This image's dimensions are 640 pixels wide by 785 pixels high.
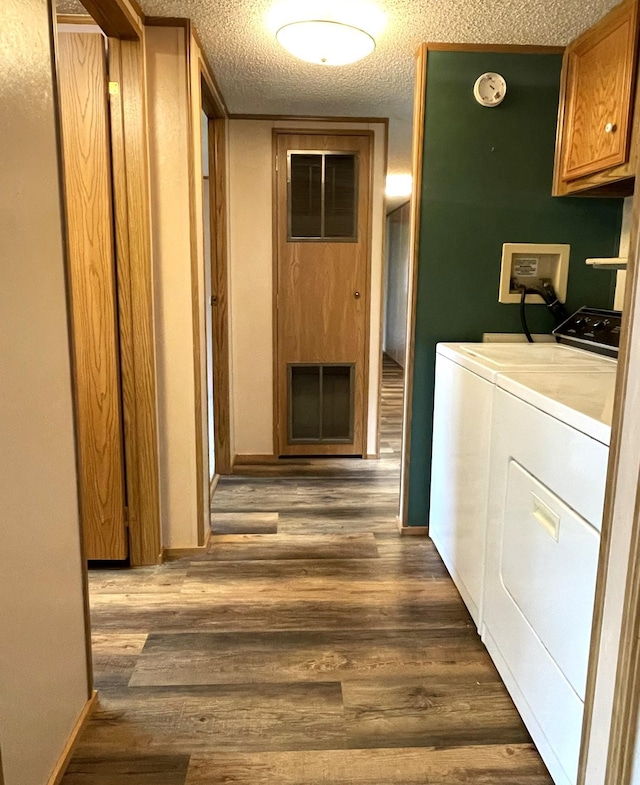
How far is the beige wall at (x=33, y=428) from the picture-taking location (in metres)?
1.12

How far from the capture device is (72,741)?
4.82 feet

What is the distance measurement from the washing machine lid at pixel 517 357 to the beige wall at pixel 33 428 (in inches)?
49.7

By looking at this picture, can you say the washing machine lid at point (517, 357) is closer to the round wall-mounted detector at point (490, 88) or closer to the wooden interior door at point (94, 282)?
the round wall-mounted detector at point (490, 88)

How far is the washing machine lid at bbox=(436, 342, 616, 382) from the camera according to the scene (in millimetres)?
1907

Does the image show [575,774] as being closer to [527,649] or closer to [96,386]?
[527,649]

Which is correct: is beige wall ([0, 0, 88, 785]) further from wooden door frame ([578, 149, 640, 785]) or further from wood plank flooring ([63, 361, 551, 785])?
wooden door frame ([578, 149, 640, 785])

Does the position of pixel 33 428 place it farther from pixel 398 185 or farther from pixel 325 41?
pixel 398 185

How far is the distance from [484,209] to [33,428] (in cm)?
203

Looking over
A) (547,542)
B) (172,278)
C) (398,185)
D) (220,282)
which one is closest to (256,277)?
(220,282)

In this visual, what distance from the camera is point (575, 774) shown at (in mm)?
1245

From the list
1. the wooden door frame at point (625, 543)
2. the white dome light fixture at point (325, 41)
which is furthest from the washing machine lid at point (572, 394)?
the white dome light fixture at point (325, 41)

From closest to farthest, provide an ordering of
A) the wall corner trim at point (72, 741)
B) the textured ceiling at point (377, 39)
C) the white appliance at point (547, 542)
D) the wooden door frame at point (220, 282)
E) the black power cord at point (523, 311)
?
the white appliance at point (547, 542) → the wall corner trim at point (72, 741) → the textured ceiling at point (377, 39) → the black power cord at point (523, 311) → the wooden door frame at point (220, 282)

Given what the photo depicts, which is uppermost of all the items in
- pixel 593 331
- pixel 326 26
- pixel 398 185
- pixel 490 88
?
pixel 398 185

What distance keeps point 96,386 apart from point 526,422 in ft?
5.18
